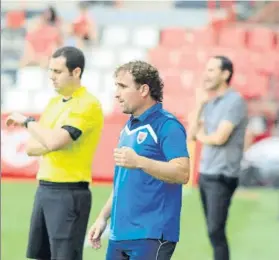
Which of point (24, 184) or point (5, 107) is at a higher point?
point (5, 107)

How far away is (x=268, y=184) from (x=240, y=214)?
302 centimetres

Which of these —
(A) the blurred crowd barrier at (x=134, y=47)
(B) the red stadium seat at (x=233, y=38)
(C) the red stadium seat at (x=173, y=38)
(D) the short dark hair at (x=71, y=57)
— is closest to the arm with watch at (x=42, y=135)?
(D) the short dark hair at (x=71, y=57)

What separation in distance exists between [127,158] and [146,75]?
0.63 metres

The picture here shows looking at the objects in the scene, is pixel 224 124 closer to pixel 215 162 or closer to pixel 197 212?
pixel 215 162

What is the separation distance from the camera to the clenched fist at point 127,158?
14.7 feet

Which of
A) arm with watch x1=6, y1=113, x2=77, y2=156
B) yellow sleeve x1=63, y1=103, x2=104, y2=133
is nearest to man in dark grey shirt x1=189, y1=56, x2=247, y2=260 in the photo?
yellow sleeve x1=63, y1=103, x2=104, y2=133

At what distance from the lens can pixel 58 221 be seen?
607 centimetres

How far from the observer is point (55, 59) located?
20.4ft

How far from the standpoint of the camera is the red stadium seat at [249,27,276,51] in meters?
20.6

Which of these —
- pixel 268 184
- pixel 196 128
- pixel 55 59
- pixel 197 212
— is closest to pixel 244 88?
pixel 268 184

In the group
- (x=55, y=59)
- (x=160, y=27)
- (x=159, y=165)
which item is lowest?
(x=159, y=165)

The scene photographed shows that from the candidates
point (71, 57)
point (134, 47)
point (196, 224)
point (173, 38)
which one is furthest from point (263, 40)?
point (71, 57)

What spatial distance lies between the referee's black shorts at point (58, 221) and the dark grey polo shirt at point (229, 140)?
1718 millimetres

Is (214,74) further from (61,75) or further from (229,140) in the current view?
(61,75)
